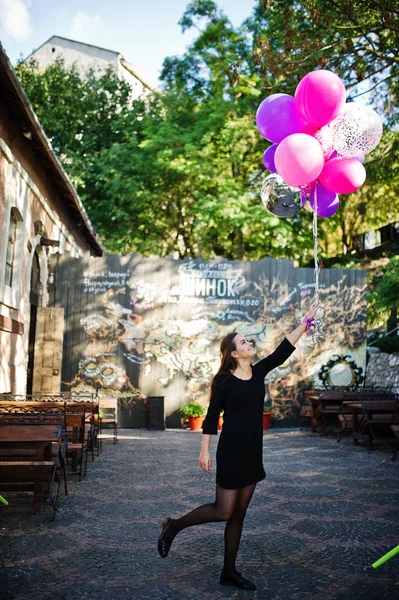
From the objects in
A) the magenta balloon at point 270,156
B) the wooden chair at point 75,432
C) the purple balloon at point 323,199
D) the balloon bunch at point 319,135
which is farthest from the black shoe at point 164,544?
the wooden chair at point 75,432

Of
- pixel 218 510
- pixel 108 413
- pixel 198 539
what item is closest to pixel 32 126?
pixel 108 413

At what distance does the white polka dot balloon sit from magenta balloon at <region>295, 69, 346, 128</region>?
0.09 m

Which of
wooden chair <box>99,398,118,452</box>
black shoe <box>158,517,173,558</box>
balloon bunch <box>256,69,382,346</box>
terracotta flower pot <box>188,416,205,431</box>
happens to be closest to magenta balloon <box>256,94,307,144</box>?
balloon bunch <box>256,69,382,346</box>

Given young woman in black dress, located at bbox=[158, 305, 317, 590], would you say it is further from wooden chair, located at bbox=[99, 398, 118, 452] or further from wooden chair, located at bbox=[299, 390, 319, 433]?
wooden chair, located at bbox=[299, 390, 319, 433]

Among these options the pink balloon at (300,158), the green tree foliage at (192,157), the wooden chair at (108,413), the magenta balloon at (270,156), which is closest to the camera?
the pink balloon at (300,158)

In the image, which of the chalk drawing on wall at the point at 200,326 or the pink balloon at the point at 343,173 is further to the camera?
the chalk drawing on wall at the point at 200,326

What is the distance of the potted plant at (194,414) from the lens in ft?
49.1

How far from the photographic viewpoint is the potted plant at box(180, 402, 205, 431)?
49.1ft

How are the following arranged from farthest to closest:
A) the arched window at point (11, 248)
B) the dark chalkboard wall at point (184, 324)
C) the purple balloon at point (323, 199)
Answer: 1. the dark chalkboard wall at point (184, 324)
2. the arched window at point (11, 248)
3. the purple balloon at point (323, 199)

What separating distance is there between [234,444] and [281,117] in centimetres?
284

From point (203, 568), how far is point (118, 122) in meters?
23.0

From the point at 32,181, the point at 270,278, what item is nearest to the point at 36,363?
the point at 32,181

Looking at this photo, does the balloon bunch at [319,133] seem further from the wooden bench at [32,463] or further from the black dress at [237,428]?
the wooden bench at [32,463]

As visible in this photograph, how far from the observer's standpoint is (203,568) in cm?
456
